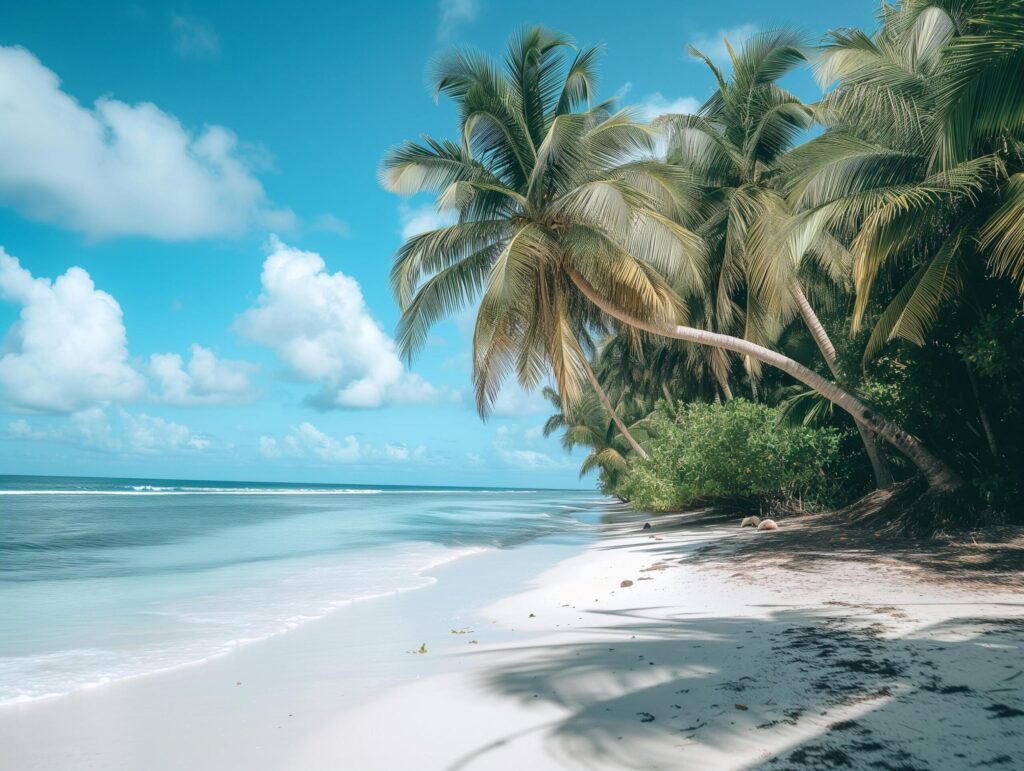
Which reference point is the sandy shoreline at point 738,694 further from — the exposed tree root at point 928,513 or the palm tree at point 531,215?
the palm tree at point 531,215

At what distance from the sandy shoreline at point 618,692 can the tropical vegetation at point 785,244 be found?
379 cm

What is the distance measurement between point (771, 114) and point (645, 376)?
42.7 feet

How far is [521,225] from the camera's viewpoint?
1274cm

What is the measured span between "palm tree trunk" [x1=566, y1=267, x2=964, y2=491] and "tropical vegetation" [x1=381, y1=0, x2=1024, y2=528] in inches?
1.4

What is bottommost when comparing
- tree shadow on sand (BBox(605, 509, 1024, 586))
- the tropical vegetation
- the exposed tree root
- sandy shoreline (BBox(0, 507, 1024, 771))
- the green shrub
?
sandy shoreline (BBox(0, 507, 1024, 771))

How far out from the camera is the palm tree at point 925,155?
629 centimetres

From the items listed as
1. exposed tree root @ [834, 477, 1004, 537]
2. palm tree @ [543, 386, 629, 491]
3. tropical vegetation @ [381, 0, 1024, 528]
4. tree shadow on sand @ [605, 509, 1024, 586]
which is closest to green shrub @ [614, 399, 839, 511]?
tropical vegetation @ [381, 0, 1024, 528]

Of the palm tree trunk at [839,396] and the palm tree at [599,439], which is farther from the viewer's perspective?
the palm tree at [599,439]

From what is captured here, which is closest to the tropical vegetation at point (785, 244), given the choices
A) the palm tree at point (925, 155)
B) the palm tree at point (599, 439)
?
the palm tree at point (925, 155)

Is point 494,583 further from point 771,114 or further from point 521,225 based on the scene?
point 771,114

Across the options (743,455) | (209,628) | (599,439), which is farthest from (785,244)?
(599,439)

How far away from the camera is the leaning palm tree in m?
11.4

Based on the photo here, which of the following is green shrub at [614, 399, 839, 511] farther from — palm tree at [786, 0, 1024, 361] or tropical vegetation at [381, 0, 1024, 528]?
palm tree at [786, 0, 1024, 361]

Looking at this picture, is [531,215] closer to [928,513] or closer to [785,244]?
[785,244]
